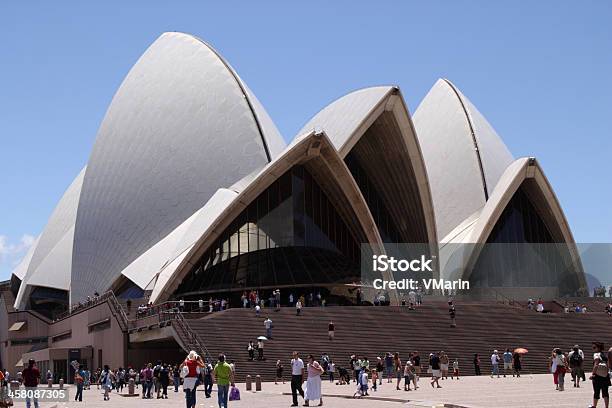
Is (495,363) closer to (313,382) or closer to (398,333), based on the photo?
(398,333)

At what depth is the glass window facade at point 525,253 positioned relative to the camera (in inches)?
1801

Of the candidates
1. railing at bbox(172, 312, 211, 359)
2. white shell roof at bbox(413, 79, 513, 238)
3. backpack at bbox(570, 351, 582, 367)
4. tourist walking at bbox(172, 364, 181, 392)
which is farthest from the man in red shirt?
white shell roof at bbox(413, 79, 513, 238)

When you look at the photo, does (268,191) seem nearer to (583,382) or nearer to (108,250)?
(108,250)

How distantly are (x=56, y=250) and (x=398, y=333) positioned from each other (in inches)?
1026

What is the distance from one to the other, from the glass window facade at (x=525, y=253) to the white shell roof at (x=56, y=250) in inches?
834

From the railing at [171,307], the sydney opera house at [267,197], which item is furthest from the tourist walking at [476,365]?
the sydney opera house at [267,197]

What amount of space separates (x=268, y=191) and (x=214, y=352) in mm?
13625

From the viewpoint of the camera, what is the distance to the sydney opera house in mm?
38594

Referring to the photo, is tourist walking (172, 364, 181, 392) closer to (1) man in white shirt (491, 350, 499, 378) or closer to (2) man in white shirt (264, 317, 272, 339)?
(2) man in white shirt (264, 317, 272, 339)

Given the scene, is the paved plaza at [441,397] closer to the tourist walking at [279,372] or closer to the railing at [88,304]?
the tourist walking at [279,372]

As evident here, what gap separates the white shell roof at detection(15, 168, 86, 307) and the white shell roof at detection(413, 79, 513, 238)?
1904 centimetres

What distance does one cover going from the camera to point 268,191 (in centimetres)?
3994

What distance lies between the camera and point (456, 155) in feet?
163

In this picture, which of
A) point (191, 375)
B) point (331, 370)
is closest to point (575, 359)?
point (331, 370)
